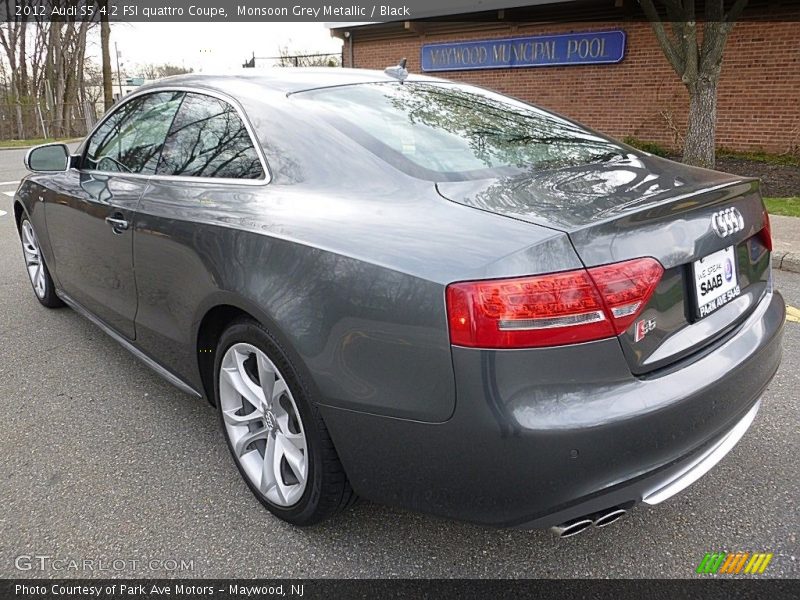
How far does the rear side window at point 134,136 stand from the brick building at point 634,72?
442 inches

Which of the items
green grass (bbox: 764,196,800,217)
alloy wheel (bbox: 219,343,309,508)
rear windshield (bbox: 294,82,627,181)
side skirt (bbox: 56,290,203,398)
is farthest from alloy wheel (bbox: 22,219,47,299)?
green grass (bbox: 764,196,800,217)

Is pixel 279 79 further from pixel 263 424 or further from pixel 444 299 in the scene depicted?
pixel 444 299

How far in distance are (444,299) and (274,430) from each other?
0.97m

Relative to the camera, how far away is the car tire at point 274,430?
190 centimetres

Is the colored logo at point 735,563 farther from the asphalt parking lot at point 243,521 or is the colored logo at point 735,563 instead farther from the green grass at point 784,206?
the green grass at point 784,206

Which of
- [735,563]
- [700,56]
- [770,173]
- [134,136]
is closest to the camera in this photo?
[735,563]

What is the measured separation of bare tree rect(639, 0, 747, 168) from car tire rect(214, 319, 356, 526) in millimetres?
8383

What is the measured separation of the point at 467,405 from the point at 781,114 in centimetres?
1187

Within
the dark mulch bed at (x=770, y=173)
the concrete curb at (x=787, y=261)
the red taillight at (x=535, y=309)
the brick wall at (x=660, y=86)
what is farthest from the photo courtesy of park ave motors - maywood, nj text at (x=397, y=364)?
the brick wall at (x=660, y=86)

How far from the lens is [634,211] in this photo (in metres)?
1.64

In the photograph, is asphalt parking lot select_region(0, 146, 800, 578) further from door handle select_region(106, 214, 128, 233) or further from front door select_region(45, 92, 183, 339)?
door handle select_region(106, 214, 128, 233)

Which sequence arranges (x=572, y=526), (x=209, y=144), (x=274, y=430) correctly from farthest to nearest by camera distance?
1. (x=209, y=144)
2. (x=274, y=430)
3. (x=572, y=526)

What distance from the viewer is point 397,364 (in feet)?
5.26

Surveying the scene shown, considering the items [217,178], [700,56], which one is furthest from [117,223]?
[700,56]
